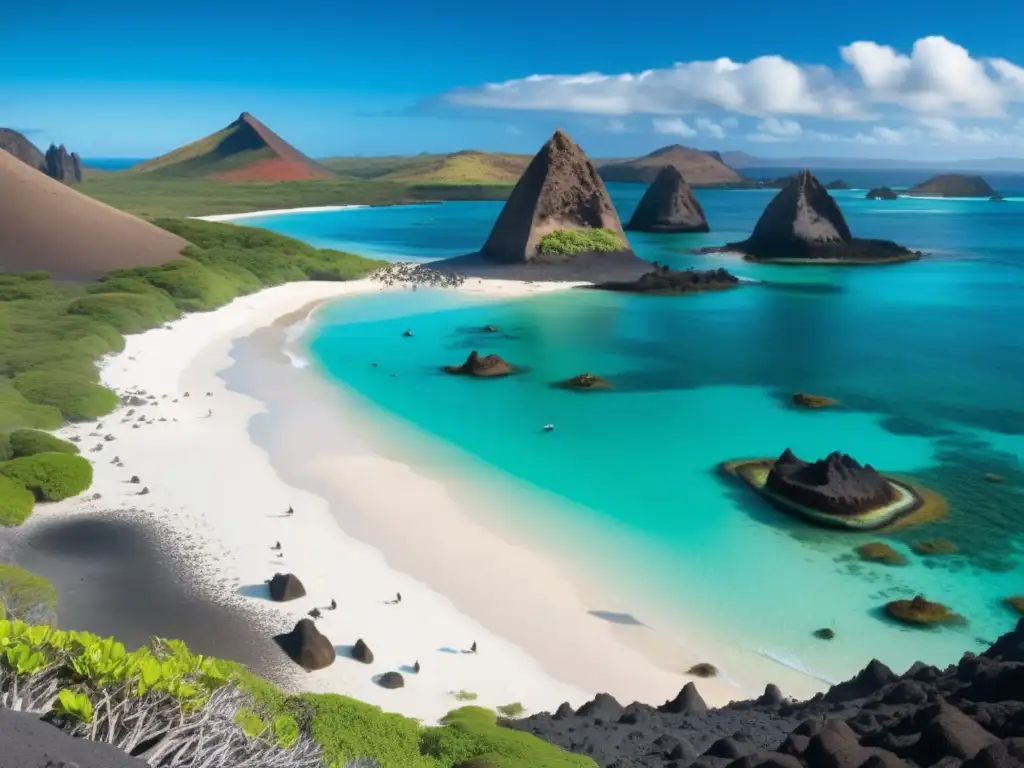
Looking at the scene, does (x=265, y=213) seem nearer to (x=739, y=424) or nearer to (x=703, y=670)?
(x=739, y=424)

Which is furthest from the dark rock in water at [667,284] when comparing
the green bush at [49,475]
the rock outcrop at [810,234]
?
the green bush at [49,475]

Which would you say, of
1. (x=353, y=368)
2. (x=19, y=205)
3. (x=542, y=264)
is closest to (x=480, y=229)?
(x=542, y=264)

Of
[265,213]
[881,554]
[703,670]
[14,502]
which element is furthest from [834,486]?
[265,213]

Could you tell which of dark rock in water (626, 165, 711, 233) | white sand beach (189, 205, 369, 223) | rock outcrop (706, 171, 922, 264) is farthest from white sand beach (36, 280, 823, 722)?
white sand beach (189, 205, 369, 223)

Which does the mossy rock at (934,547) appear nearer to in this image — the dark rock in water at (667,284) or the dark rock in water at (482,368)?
the dark rock in water at (482,368)

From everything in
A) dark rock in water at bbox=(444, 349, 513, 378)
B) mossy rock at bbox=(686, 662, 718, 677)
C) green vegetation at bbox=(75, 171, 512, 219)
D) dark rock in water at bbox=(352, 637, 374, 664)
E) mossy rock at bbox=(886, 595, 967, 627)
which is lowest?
mossy rock at bbox=(686, 662, 718, 677)

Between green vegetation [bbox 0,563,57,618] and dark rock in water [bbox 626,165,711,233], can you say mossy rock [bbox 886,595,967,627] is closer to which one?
green vegetation [bbox 0,563,57,618]

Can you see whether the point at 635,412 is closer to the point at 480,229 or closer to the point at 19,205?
the point at 19,205
